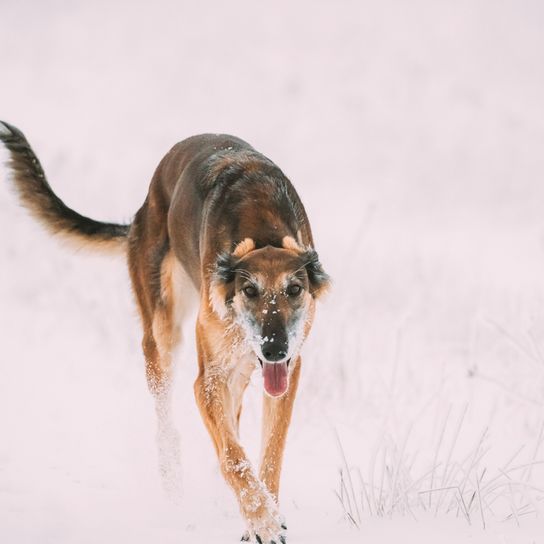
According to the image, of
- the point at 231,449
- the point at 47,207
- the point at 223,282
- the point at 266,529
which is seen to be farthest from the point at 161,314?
the point at 266,529

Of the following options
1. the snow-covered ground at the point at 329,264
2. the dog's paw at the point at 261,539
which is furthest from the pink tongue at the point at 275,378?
the dog's paw at the point at 261,539

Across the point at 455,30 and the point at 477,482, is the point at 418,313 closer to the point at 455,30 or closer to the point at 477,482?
the point at 477,482

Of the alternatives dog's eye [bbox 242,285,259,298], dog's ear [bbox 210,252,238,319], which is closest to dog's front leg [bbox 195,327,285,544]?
dog's ear [bbox 210,252,238,319]

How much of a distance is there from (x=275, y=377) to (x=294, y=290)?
1.29ft

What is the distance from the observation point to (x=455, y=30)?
25781mm

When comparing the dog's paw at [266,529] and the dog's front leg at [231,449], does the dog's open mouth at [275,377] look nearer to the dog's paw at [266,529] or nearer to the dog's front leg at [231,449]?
the dog's front leg at [231,449]

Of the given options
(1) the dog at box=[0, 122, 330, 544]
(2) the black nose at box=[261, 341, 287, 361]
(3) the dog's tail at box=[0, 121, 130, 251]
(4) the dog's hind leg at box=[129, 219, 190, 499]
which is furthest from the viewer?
(3) the dog's tail at box=[0, 121, 130, 251]

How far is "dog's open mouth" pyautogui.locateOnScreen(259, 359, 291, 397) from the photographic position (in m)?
3.90

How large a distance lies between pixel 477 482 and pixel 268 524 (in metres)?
0.89

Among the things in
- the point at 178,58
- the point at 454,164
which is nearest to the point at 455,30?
the point at 178,58

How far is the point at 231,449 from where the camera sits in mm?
4016

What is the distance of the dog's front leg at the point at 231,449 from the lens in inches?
148

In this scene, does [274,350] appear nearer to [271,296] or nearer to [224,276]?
[271,296]

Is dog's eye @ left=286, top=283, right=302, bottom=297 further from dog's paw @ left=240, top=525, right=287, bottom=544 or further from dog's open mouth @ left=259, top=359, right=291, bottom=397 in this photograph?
dog's paw @ left=240, top=525, right=287, bottom=544
